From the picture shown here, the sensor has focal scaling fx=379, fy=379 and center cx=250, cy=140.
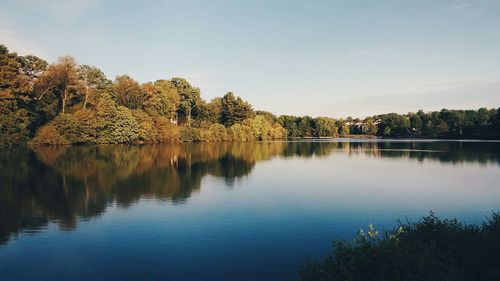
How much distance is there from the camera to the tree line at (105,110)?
211 feet

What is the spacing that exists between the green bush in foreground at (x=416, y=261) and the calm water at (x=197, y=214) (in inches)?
111

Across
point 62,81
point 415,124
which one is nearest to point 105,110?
point 62,81

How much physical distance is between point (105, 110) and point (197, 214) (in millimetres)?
66504

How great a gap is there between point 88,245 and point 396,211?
49.4ft

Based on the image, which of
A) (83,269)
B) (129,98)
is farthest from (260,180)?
(129,98)

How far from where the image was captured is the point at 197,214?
19328 mm

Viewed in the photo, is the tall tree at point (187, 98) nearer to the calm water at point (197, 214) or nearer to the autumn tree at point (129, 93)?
the autumn tree at point (129, 93)

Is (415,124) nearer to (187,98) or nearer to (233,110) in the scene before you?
(233,110)

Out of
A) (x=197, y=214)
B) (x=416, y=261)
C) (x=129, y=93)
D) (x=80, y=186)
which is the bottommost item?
(x=197, y=214)

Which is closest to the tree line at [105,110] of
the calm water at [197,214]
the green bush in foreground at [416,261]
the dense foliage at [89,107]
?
the dense foliage at [89,107]

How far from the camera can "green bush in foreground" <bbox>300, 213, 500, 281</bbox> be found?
28.0 feet

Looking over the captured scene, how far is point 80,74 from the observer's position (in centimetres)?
8031

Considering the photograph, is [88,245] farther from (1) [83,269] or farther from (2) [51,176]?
(2) [51,176]

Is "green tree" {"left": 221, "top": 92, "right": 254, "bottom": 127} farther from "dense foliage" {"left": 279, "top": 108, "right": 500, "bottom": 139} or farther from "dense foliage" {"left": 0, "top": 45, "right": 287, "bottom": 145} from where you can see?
"dense foliage" {"left": 279, "top": 108, "right": 500, "bottom": 139}
